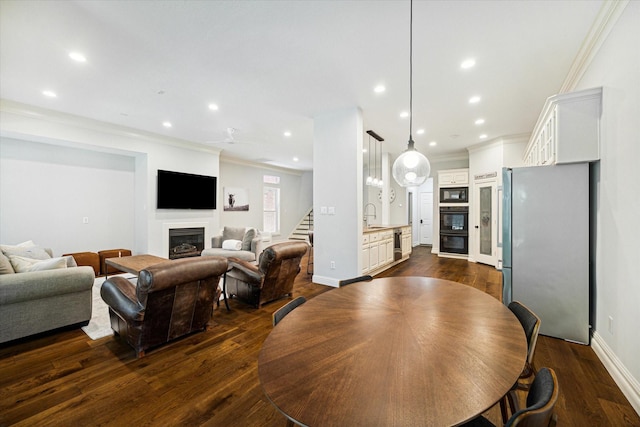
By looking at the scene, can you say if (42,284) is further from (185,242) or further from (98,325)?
(185,242)

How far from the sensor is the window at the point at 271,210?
9656 mm

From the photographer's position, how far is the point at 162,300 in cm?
231

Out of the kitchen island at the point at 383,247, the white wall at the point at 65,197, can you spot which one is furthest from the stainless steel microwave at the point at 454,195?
the white wall at the point at 65,197

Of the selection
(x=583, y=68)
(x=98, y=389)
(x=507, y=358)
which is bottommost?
(x=98, y=389)

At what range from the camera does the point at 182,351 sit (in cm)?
242

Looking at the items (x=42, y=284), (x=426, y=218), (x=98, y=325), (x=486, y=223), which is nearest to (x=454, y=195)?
(x=486, y=223)

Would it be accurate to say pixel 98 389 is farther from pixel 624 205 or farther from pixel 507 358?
pixel 624 205

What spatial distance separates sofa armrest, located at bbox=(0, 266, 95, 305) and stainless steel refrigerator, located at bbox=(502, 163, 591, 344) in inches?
184

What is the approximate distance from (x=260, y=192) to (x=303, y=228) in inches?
93.8

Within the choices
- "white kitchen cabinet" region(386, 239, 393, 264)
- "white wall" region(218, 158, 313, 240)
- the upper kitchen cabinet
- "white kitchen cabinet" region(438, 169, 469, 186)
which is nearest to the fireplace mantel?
"white wall" region(218, 158, 313, 240)

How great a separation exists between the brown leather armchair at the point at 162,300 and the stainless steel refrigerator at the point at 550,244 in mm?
3160

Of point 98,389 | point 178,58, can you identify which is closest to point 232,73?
point 178,58

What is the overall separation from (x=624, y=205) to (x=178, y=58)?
4408mm

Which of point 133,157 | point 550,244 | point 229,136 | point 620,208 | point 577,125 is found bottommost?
point 550,244
